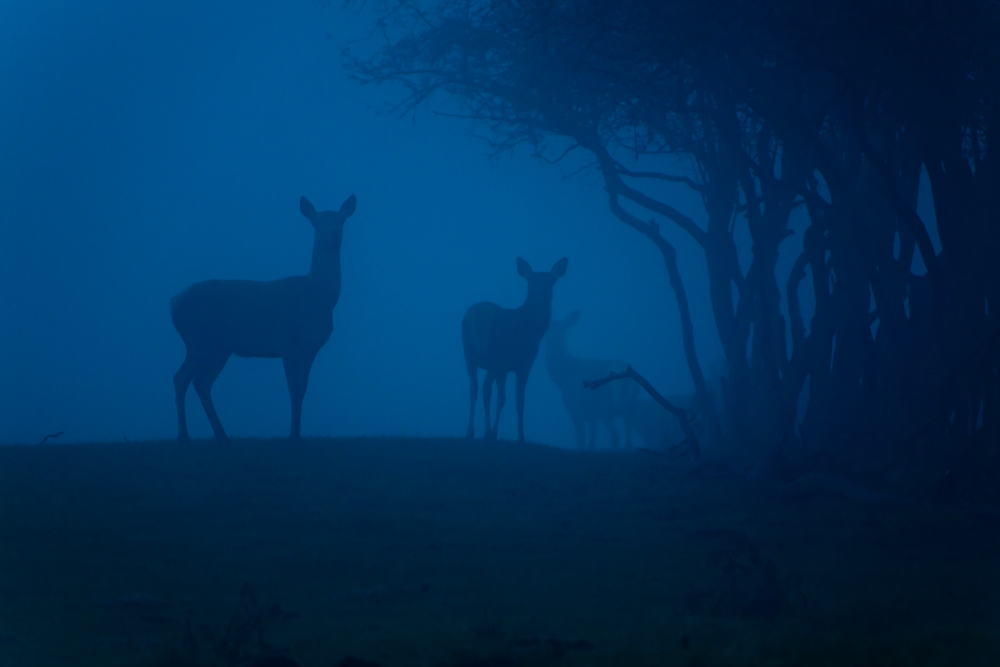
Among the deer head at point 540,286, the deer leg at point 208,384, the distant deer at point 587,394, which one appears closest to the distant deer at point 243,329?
the deer leg at point 208,384

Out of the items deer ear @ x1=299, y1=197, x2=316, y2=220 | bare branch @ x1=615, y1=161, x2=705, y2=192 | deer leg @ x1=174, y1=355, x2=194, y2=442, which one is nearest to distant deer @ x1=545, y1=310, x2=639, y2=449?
bare branch @ x1=615, y1=161, x2=705, y2=192

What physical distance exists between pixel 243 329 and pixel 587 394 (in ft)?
49.6

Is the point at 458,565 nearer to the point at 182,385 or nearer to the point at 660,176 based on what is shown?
the point at 182,385

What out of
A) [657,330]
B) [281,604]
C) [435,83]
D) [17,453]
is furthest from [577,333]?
[281,604]

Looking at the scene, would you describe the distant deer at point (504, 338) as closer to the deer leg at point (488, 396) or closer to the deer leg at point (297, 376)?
the deer leg at point (488, 396)

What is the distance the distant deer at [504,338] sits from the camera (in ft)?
58.1

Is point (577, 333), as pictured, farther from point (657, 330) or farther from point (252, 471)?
point (252, 471)

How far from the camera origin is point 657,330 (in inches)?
2454

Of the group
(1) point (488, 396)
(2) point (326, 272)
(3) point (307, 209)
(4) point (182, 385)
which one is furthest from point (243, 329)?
(1) point (488, 396)

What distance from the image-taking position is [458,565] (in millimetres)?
8320

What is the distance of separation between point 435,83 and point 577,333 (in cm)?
5492

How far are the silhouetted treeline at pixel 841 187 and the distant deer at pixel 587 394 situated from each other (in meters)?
12.3

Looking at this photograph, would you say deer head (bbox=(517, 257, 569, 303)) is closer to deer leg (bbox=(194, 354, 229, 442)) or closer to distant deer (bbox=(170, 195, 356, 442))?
distant deer (bbox=(170, 195, 356, 442))

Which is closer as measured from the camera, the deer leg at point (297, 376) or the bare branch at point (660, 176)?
the deer leg at point (297, 376)
